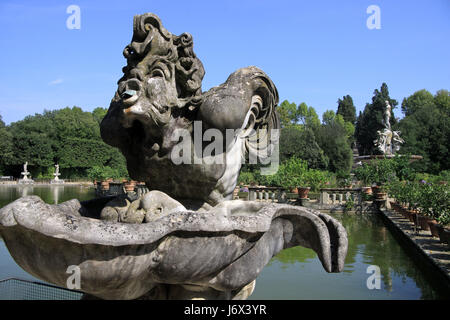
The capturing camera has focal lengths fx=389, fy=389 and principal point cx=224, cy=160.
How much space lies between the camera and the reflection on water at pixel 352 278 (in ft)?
17.1

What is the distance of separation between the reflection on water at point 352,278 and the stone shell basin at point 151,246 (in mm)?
2636

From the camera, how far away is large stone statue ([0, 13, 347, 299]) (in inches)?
75.5

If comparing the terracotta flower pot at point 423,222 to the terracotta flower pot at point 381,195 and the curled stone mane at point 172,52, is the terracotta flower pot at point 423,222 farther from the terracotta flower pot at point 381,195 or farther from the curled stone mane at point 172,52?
the curled stone mane at point 172,52

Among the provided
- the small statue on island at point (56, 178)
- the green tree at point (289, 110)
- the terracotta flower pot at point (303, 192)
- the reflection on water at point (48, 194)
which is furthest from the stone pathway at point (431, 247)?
the green tree at point (289, 110)

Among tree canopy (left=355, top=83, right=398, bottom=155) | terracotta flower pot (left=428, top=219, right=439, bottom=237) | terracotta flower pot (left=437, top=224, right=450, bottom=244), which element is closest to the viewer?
terracotta flower pot (left=437, top=224, right=450, bottom=244)

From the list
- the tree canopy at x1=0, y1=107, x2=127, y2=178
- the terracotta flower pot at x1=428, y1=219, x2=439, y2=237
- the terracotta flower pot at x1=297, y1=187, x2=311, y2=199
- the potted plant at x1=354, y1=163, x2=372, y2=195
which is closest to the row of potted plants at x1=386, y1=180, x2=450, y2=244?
the terracotta flower pot at x1=428, y1=219, x2=439, y2=237

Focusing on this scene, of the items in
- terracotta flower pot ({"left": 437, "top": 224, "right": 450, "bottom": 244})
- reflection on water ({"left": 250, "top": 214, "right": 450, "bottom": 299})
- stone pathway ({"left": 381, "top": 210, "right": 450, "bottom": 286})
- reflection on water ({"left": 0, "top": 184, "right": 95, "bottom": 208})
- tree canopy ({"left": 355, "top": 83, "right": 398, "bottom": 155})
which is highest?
tree canopy ({"left": 355, "top": 83, "right": 398, "bottom": 155})

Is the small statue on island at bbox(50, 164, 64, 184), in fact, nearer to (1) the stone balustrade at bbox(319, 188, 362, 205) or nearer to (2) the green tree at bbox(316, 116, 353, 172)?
(2) the green tree at bbox(316, 116, 353, 172)

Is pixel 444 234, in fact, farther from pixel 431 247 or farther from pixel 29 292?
pixel 29 292

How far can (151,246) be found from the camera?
2074mm

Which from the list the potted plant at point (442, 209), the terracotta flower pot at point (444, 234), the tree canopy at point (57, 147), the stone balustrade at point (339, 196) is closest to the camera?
the terracotta flower pot at point (444, 234)

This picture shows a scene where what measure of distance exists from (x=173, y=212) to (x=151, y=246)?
0.84ft

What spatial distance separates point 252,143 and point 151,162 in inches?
42.0

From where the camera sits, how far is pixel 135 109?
2.61 metres
